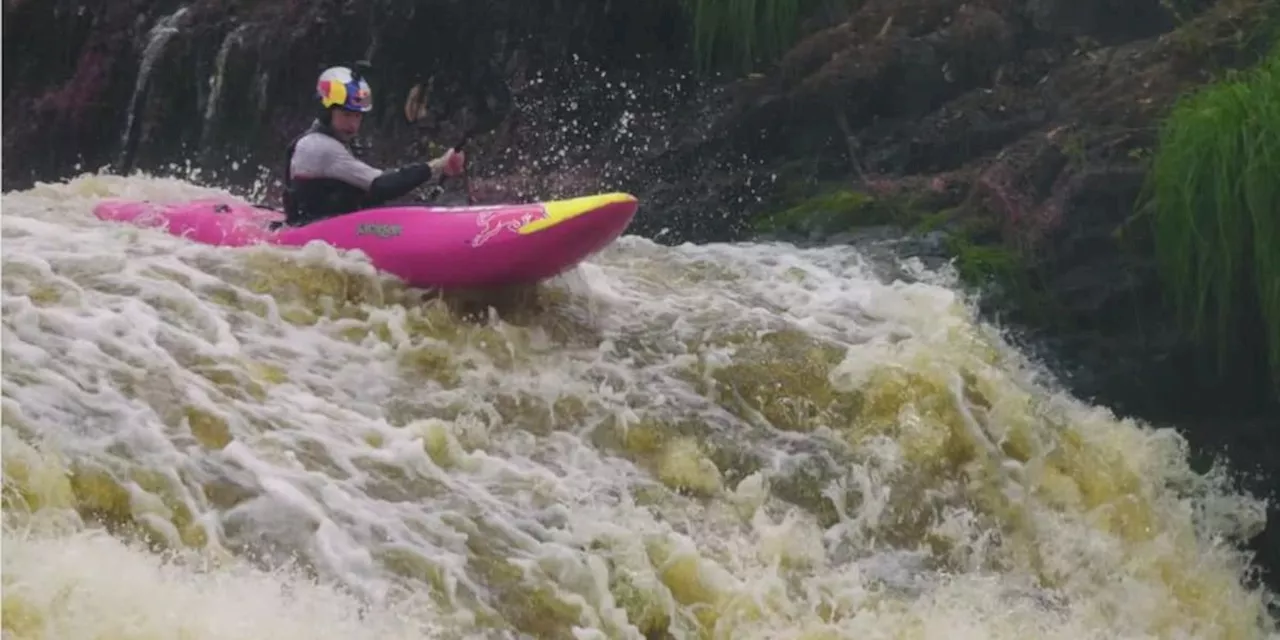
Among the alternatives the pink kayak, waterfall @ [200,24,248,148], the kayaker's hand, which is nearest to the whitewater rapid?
the pink kayak

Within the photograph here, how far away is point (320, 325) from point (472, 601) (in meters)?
1.45

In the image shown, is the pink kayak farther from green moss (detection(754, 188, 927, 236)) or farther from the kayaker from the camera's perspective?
green moss (detection(754, 188, 927, 236))

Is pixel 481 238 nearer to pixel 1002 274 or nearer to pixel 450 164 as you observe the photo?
pixel 450 164

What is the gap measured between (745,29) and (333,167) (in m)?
2.88

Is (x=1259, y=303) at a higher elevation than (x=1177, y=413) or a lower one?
higher

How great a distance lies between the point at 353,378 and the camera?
4.21m

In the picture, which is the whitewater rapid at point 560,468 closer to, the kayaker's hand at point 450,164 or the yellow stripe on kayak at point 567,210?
the yellow stripe on kayak at point 567,210

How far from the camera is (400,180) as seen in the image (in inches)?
207

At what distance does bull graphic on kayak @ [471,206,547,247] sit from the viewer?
15.9 feet

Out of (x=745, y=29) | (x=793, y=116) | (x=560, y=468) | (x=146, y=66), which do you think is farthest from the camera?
(x=146, y=66)

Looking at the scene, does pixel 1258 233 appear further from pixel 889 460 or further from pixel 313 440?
pixel 313 440

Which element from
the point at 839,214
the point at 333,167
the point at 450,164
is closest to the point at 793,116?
the point at 839,214

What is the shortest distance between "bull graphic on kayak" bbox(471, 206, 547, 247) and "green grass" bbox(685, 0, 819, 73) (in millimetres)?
2927

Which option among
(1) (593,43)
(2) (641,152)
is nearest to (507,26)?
(1) (593,43)
